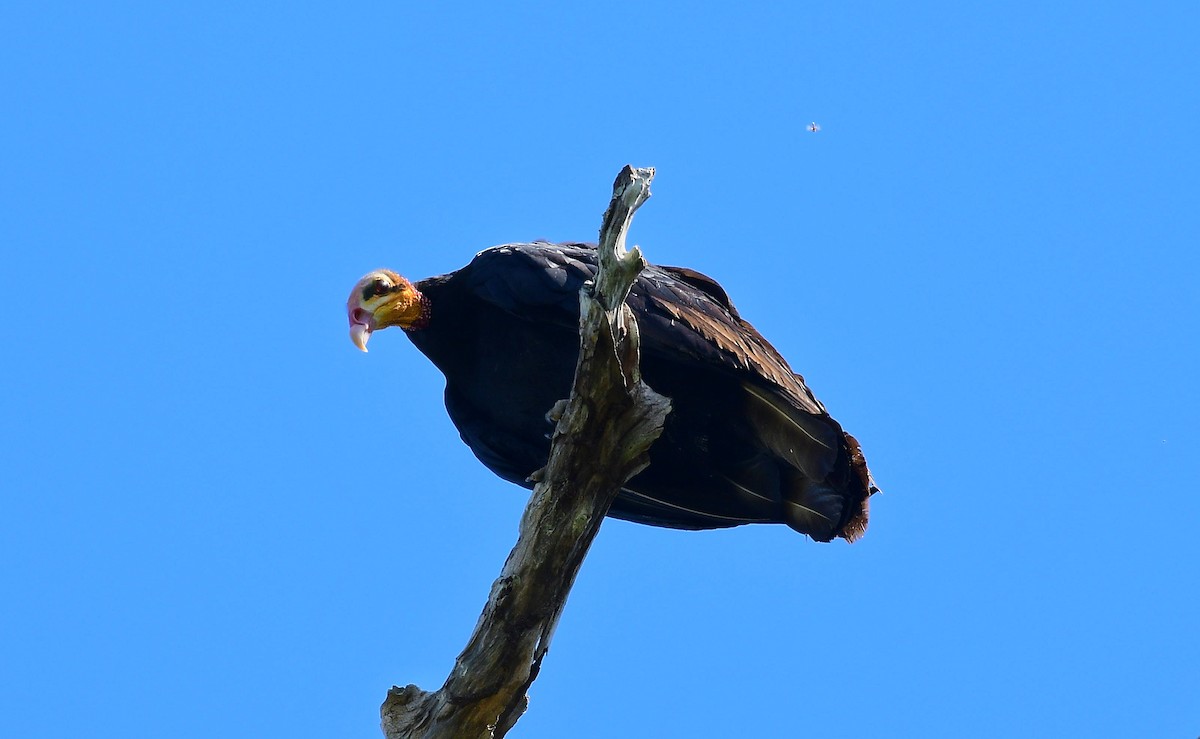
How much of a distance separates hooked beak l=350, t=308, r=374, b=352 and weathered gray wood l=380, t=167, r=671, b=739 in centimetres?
206

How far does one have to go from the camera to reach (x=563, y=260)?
5516mm

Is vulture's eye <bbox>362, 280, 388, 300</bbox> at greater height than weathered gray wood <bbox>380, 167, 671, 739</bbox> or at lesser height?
greater

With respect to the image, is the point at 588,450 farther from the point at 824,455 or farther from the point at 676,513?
the point at 676,513

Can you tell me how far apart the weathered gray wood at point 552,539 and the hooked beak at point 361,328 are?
206 centimetres

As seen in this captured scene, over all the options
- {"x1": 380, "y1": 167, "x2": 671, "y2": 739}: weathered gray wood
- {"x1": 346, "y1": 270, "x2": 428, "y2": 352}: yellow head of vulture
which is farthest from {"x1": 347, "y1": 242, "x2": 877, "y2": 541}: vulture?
{"x1": 380, "y1": 167, "x2": 671, "y2": 739}: weathered gray wood

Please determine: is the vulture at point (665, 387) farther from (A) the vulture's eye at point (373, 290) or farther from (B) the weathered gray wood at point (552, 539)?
(B) the weathered gray wood at point (552, 539)

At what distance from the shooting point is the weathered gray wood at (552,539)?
4.40 metres

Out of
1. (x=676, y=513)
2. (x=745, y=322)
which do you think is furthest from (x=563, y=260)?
(x=676, y=513)

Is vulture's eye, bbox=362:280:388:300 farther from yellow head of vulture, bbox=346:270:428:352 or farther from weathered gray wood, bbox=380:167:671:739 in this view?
weathered gray wood, bbox=380:167:671:739

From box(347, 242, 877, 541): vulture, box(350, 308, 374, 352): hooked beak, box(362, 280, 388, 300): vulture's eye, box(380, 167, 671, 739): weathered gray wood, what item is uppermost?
box(362, 280, 388, 300): vulture's eye

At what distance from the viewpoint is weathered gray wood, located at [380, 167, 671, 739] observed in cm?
440

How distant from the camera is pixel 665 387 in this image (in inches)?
217

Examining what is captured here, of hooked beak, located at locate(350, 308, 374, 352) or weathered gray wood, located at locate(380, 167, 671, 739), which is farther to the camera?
hooked beak, located at locate(350, 308, 374, 352)

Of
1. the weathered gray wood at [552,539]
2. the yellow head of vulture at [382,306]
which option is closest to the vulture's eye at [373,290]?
the yellow head of vulture at [382,306]
